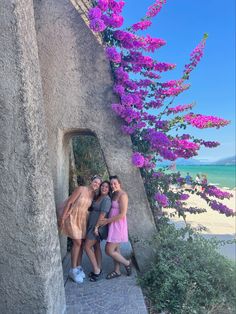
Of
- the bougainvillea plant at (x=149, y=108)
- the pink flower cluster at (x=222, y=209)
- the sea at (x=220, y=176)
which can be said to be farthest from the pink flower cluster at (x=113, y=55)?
the sea at (x=220, y=176)

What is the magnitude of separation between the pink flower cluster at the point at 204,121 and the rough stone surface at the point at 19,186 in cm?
335

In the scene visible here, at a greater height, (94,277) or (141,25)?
(141,25)

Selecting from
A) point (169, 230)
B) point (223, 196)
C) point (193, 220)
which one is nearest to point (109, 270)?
point (169, 230)

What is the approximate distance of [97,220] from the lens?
18.1ft

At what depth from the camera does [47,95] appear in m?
5.98

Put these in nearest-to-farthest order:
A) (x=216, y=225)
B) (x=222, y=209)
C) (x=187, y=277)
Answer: (x=187, y=277)
(x=222, y=209)
(x=216, y=225)

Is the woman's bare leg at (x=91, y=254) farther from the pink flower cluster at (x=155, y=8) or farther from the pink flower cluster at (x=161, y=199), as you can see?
the pink flower cluster at (x=155, y=8)

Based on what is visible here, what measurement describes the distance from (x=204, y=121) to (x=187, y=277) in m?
2.79

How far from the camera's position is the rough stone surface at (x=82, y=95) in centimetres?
588

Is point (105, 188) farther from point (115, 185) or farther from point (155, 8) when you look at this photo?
point (155, 8)

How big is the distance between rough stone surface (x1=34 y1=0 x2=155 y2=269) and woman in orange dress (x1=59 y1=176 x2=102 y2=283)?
2.14 feet

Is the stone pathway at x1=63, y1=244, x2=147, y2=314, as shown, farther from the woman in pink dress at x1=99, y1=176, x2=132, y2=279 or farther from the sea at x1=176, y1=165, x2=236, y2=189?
the sea at x1=176, y1=165, x2=236, y2=189

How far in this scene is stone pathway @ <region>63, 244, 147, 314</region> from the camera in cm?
456

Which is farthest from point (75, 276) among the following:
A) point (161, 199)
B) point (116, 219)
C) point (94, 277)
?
point (161, 199)
